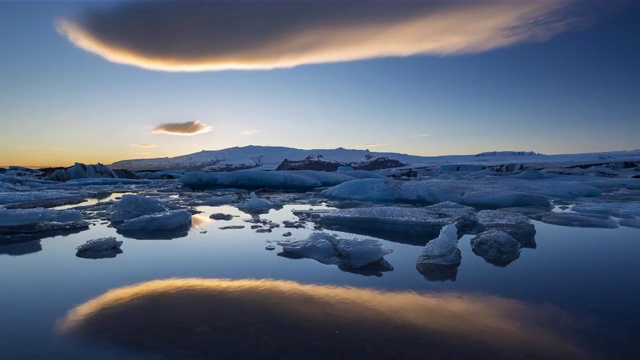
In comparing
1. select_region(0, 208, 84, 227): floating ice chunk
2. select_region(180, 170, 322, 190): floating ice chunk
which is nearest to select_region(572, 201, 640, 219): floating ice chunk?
select_region(0, 208, 84, 227): floating ice chunk

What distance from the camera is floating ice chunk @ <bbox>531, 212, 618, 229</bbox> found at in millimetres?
6422

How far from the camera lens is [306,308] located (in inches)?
108

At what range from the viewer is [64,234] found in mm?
5836

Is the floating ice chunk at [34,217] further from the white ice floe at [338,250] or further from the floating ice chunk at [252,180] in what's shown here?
the floating ice chunk at [252,180]

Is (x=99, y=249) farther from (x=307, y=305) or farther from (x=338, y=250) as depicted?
(x=307, y=305)

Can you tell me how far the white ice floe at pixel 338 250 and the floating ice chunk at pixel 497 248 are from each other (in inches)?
49.1

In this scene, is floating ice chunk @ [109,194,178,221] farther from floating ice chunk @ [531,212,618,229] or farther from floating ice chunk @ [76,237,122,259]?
floating ice chunk @ [531,212,618,229]

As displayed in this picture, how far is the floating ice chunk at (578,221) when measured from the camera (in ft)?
21.1

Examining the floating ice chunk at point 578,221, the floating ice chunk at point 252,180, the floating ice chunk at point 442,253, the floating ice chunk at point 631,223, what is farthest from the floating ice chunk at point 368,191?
the floating ice chunk at point 442,253

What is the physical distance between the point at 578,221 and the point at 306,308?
6.31 metres

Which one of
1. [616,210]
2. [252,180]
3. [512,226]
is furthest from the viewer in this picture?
[252,180]

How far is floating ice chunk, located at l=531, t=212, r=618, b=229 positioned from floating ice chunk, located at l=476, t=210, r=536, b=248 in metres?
0.83

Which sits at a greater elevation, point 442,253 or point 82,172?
point 82,172

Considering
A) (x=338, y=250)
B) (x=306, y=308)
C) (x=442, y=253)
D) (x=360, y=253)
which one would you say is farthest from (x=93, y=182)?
(x=306, y=308)
